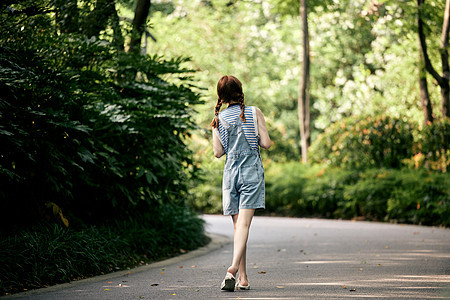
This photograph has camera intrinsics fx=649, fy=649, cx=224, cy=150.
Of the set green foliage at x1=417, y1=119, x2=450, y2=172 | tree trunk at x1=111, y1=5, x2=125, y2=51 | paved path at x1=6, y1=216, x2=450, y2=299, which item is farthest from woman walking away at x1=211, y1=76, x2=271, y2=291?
green foliage at x1=417, y1=119, x2=450, y2=172

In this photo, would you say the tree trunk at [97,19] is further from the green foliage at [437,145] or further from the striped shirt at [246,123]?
the green foliage at [437,145]

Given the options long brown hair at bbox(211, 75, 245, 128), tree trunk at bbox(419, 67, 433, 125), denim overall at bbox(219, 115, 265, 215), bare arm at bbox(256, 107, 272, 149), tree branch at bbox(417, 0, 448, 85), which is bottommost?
denim overall at bbox(219, 115, 265, 215)

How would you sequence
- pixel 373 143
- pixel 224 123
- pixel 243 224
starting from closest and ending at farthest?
pixel 243 224
pixel 224 123
pixel 373 143

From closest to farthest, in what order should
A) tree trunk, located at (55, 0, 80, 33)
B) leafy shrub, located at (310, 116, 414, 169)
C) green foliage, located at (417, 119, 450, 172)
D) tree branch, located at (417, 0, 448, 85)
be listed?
1. tree trunk, located at (55, 0, 80, 33)
2. green foliage, located at (417, 119, 450, 172)
3. tree branch, located at (417, 0, 448, 85)
4. leafy shrub, located at (310, 116, 414, 169)

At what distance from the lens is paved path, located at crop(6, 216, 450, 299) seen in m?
5.75

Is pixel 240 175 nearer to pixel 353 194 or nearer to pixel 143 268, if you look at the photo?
pixel 143 268

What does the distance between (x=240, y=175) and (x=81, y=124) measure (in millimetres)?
2427

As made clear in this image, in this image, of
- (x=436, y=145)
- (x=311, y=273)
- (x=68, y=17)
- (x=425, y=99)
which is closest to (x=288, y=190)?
(x=436, y=145)

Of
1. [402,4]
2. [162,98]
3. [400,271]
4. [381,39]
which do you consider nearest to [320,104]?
[381,39]

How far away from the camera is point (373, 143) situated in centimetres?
1831

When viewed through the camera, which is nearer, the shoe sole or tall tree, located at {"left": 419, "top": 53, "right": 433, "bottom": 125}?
the shoe sole

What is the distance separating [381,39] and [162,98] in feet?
77.7

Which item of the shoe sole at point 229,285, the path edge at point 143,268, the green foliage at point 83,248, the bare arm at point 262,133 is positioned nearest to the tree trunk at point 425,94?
the path edge at point 143,268

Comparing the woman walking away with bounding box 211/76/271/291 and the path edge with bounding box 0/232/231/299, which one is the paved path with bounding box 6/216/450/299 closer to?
the path edge with bounding box 0/232/231/299
